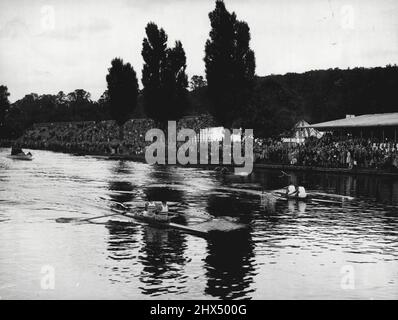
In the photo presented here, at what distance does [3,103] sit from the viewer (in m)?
138

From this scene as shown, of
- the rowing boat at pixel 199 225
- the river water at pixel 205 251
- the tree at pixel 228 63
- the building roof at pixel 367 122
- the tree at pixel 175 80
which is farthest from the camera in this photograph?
the tree at pixel 175 80

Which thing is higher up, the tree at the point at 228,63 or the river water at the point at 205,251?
the tree at the point at 228,63

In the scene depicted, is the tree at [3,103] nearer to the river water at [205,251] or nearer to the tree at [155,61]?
the tree at [155,61]

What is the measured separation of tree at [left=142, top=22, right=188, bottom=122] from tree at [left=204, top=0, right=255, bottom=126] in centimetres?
1134

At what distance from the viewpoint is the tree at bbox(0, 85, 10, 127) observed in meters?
136

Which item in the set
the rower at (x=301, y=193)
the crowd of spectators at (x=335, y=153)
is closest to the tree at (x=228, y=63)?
the crowd of spectators at (x=335, y=153)

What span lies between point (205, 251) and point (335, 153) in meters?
32.1

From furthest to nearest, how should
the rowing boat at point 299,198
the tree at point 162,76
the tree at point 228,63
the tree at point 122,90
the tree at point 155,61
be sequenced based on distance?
the tree at point 122,90
the tree at point 155,61
the tree at point 162,76
the tree at point 228,63
the rowing boat at point 299,198

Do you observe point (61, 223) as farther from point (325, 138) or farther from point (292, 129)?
point (292, 129)

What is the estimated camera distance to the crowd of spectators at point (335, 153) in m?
41.5

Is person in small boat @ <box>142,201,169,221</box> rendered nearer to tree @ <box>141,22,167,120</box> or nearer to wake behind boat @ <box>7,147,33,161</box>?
wake behind boat @ <box>7,147,33,161</box>

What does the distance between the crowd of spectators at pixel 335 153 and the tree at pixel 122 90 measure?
40.1 m

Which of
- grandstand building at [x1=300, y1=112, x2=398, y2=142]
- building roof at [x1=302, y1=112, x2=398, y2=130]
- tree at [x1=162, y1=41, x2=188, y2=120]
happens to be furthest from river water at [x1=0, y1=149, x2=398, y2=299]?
tree at [x1=162, y1=41, x2=188, y2=120]

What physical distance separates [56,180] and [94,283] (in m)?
26.1
